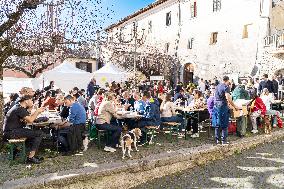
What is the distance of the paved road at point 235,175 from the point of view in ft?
21.2

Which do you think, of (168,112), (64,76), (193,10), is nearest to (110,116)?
(168,112)

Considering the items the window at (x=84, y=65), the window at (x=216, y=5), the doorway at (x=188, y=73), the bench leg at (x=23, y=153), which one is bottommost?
the bench leg at (x=23, y=153)

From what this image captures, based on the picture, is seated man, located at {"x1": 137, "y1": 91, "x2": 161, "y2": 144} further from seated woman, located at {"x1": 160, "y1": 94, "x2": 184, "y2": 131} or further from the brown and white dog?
seated woman, located at {"x1": 160, "y1": 94, "x2": 184, "y2": 131}

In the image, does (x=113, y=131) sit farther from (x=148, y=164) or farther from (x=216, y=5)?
(x=216, y=5)

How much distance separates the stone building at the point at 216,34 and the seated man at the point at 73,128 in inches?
610

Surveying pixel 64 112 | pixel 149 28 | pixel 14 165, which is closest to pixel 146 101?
pixel 64 112

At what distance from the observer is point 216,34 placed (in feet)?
80.6

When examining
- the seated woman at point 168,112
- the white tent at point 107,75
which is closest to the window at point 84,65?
the white tent at point 107,75

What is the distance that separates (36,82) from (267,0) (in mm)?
15348

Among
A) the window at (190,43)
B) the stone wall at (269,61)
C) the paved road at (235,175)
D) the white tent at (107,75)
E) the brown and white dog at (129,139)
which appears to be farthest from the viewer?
the window at (190,43)

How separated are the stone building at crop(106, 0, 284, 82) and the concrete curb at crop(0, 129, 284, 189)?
12497 mm

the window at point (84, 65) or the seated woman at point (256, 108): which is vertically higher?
the window at point (84, 65)

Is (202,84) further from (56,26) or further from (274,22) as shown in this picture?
(56,26)

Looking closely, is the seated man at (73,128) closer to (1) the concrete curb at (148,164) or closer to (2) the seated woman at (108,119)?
(2) the seated woman at (108,119)
